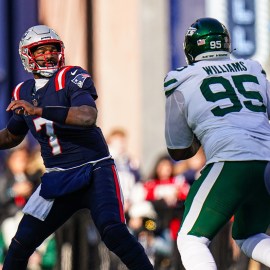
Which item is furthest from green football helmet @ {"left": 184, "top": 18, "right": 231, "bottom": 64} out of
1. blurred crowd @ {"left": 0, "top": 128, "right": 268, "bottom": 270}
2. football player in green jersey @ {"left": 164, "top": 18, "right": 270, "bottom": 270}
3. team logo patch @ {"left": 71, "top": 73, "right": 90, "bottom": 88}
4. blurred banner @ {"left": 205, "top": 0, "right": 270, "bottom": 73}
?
blurred banner @ {"left": 205, "top": 0, "right": 270, "bottom": 73}

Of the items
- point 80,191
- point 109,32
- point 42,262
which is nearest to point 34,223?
point 80,191

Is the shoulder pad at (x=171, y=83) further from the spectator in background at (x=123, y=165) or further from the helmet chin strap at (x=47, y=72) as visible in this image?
the spectator in background at (x=123, y=165)

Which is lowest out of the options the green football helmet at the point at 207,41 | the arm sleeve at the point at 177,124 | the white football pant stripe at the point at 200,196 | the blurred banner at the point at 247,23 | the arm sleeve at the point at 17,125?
the blurred banner at the point at 247,23

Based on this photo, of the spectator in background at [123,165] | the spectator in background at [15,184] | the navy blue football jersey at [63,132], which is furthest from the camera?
the spectator in background at [123,165]

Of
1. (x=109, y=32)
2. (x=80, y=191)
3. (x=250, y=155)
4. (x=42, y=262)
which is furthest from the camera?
(x=109, y=32)

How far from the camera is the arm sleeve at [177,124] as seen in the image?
7426 millimetres

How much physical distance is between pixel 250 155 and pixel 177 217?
15.7 ft

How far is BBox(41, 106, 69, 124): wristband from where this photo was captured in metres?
7.50


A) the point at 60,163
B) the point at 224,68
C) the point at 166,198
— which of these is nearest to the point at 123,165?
the point at 166,198

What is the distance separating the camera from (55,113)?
24.7 feet

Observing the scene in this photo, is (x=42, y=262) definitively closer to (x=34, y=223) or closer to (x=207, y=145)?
(x=34, y=223)

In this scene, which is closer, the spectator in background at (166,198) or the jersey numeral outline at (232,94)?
the jersey numeral outline at (232,94)

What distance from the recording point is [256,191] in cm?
727

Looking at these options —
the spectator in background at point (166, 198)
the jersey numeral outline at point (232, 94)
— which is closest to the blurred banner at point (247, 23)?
the spectator in background at point (166, 198)
